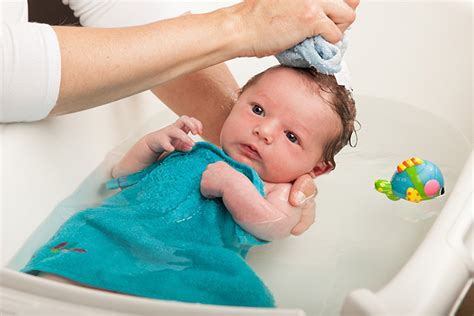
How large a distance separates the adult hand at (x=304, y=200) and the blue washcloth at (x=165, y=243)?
8 cm

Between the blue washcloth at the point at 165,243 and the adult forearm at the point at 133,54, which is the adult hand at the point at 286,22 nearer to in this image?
the adult forearm at the point at 133,54

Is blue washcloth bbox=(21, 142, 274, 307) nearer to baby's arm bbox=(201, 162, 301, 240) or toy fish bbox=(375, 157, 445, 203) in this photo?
baby's arm bbox=(201, 162, 301, 240)

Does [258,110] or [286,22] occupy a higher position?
[286,22]

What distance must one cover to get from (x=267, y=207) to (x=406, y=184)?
10.1 inches

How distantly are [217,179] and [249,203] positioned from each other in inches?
3.2

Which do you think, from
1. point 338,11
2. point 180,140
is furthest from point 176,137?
point 338,11

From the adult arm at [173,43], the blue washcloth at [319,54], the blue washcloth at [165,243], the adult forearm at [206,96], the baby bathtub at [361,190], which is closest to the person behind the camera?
the baby bathtub at [361,190]

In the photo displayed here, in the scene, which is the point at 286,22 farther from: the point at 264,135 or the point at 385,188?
the point at 385,188

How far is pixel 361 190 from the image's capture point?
1.62 metres

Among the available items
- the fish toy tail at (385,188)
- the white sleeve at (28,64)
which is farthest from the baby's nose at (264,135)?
the white sleeve at (28,64)

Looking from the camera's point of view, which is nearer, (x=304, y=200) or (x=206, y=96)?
(x=304, y=200)

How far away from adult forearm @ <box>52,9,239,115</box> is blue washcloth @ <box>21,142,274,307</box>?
171mm

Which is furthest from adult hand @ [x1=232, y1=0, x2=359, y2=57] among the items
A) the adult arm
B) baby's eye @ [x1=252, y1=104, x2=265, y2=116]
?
baby's eye @ [x1=252, y1=104, x2=265, y2=116]

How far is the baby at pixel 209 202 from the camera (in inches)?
47.4
